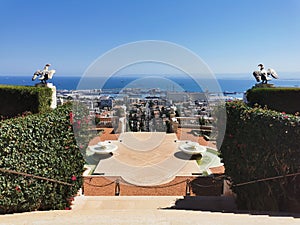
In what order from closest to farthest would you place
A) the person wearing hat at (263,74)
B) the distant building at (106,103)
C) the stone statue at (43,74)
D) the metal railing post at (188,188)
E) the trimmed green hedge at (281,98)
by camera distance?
the metal railing post at (188,188) → the trimmed green hedge at (281,98) → the person wearing hat at (263,74) → the stone statue at (43,74) → the distant building at (106,103)

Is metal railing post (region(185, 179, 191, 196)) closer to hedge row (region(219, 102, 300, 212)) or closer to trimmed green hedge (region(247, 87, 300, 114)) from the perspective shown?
hedge row (region(219, 102, 300, 212))

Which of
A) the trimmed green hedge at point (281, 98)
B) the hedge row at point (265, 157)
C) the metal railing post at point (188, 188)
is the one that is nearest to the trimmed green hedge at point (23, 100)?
the metal railing post at point (188, 188)

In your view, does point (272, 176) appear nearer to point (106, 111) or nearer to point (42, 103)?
point (42, 103)

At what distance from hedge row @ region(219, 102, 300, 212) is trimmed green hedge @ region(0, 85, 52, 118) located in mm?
5206

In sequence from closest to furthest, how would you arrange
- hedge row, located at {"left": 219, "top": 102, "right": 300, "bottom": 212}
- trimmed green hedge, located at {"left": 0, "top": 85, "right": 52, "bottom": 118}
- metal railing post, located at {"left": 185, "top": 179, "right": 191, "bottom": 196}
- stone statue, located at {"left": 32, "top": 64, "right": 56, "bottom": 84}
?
hedge row, located at {"left": 219, "top": 102, "right": 300, "bottom": 212} < metal railing post, located at {"left": 185, "top": 179, "right": 191, "bottom": 196} < trimmed green hedge, located at {"left": 0, "top": 85, "right": 52, "bottom": 118} < stone statue, located at {"left": 32, "top": 64, "right": 56, "bottom": 84}

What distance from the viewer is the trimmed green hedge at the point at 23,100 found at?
21.0 feet

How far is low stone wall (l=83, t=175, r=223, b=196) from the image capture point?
4625mm

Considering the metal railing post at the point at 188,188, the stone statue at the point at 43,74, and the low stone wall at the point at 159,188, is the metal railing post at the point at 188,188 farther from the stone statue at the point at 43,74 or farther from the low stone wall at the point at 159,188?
the stone statue at the point at 43,74

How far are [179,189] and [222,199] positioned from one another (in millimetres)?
1020

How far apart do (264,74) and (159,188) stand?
198 inches

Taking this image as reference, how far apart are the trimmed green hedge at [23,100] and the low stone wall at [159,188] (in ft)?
9.29

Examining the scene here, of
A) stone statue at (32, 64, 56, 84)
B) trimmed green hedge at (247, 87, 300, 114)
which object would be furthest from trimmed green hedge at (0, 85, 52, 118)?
trimmed green hedge at (247, 87, 300, 114)

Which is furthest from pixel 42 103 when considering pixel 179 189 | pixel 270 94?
pixel 270 94

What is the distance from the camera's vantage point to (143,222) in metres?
2.00
